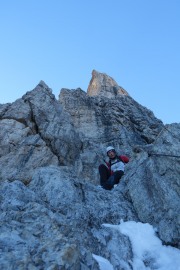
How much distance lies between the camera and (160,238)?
1230cm

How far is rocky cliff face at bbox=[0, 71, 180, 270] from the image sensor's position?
9.09 metres

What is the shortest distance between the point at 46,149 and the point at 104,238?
18.9 meters

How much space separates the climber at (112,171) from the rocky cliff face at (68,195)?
927mm

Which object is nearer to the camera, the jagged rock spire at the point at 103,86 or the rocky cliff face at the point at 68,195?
the rocky cliff face at the point at 68,195

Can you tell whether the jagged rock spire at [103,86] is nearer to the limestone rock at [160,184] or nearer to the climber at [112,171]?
the climber at [112,171]

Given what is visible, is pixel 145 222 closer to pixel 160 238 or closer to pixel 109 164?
pixel 160 238

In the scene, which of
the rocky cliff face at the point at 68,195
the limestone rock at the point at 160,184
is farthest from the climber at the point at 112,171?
the limestone rock at the point at 160,184

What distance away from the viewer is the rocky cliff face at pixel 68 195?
29.8ft

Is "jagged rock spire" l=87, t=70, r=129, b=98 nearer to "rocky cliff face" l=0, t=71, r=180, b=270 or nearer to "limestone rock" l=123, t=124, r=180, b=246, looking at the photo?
"rocky cliff face" l=0, t=71, r=180, b=270

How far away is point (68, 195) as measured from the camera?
13.9 metres

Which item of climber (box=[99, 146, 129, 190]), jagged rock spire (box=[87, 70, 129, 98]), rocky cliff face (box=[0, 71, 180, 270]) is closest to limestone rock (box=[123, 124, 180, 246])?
rocky cliff face (box=[0, 71, 180, 270])

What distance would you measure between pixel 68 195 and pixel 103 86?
53.1 m

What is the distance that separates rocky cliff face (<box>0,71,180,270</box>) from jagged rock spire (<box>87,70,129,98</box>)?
2971 cm

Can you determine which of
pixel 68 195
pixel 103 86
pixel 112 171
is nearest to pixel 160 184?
pixel 68 195
